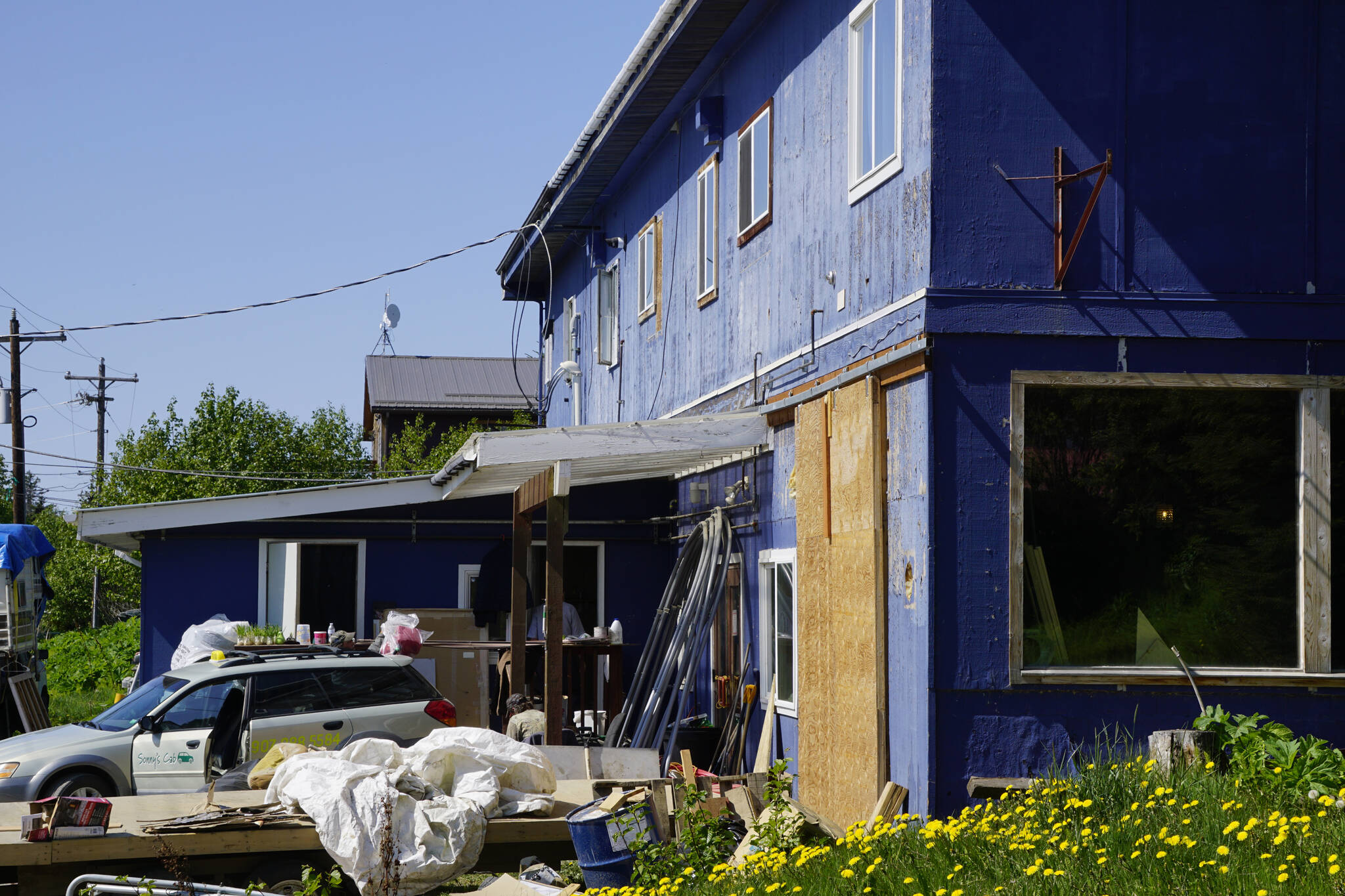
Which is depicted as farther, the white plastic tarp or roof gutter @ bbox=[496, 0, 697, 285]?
roof gutter @ bbox=[496, 0, 697, 285]

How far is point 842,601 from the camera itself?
9.23m

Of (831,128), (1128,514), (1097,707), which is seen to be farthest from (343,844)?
(831,128)

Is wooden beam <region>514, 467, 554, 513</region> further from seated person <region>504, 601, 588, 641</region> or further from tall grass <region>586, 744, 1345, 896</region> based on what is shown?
tall grass <region>586, 744, 1345, 896</region>

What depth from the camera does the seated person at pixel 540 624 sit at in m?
15.9

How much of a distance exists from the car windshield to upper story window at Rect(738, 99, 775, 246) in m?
6.33

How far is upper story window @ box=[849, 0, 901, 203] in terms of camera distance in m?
8.91

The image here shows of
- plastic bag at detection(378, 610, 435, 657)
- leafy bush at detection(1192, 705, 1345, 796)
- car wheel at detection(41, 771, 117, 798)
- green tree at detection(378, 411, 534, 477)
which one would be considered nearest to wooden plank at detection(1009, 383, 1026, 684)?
leafy bush at detection(1192, 705, 1345, 796)

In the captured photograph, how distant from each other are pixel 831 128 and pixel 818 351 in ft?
5.42

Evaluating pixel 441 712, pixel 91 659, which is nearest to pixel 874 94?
pixel 441 712

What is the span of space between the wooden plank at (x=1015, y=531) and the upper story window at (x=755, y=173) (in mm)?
4147

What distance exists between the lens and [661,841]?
322 inches

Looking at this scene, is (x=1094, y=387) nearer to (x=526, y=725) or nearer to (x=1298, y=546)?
(x=1298, y=546)

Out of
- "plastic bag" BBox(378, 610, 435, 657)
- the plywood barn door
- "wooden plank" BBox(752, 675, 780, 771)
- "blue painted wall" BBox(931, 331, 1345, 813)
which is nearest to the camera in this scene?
"blue painted wall" BBox(931, 331, 1345, 813)

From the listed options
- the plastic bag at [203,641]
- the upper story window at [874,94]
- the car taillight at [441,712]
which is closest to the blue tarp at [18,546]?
the plastic bag at [203,641]
